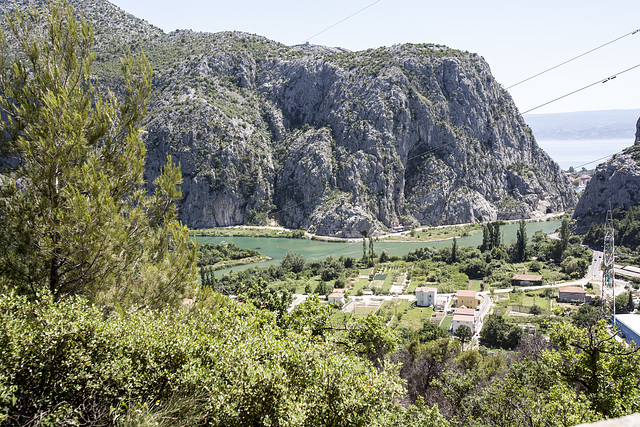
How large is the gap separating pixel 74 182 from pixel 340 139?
79.9 meters

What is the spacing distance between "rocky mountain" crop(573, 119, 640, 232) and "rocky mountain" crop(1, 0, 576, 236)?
1507 cm

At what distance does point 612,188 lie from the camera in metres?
66.9

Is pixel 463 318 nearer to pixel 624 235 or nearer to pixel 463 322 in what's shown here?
pixel 463 322

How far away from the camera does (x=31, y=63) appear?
6.97 meters

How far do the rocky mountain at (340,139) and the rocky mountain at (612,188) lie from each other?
1507 centimetres

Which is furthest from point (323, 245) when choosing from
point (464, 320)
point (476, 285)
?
point (464, 320)

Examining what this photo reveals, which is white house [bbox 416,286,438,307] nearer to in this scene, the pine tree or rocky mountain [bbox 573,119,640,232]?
the pine tree

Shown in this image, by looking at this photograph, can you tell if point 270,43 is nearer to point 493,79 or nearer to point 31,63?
point 493,79

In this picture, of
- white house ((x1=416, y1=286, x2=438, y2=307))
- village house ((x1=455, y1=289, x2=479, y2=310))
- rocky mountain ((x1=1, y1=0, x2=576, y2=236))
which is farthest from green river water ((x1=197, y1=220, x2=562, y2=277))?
village house ((x1=455, y1=289, x2=479, y2=310))

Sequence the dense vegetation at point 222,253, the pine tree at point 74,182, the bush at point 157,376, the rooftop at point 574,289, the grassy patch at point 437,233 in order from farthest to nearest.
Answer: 1. the grassy patch at point 437,233
2. the dense vegetation at point 222,253
3. the rooftop at point 574,289
4. the pine tree at point 74,182
5. the bush at point 157,376

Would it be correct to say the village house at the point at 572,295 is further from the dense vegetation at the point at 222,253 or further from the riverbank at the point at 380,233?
the dense vegetation at the point at 222,253

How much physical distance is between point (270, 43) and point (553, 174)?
77.0 metres

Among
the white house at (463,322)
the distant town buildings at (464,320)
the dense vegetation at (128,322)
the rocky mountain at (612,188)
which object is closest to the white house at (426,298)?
the distant town buildings at (464,320)

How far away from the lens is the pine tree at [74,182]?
6141 millimetres
